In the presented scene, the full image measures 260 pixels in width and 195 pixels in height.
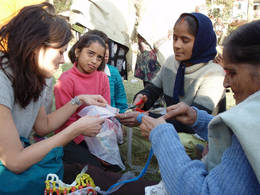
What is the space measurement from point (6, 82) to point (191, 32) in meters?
1.80

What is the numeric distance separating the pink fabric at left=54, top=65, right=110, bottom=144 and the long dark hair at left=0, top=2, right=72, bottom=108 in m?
0.93

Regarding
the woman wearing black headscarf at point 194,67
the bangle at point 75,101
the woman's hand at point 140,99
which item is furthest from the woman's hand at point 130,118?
the woman's hand at point 140,99

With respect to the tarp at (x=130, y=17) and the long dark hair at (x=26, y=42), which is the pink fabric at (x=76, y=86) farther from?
the tarp at (x=130, y=17)

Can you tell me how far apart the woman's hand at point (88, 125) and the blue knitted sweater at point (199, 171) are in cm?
69

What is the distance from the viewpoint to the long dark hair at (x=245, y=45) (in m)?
1.04

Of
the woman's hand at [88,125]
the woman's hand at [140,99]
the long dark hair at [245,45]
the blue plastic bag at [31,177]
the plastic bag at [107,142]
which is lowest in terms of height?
the plastic bag at [107,142]

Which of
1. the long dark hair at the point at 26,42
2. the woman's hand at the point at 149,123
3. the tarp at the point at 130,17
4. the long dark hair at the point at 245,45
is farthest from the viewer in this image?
the tarp at the point at 130,17

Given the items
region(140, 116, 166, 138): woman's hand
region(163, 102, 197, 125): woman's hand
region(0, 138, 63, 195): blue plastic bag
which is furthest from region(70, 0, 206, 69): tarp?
region(0, 138, 63, 195): blue plastic bag

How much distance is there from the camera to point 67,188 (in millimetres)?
1483

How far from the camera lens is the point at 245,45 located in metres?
1.06

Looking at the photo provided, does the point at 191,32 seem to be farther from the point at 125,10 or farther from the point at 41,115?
the point at 125,10

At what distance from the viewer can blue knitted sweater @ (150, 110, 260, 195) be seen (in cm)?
96

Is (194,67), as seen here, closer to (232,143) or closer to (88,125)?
(88,125)

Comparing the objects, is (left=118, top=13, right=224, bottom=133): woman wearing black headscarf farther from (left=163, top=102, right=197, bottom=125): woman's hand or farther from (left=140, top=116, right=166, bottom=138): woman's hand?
(left=140, top=116, right=166, bottom=138): woman's hand
